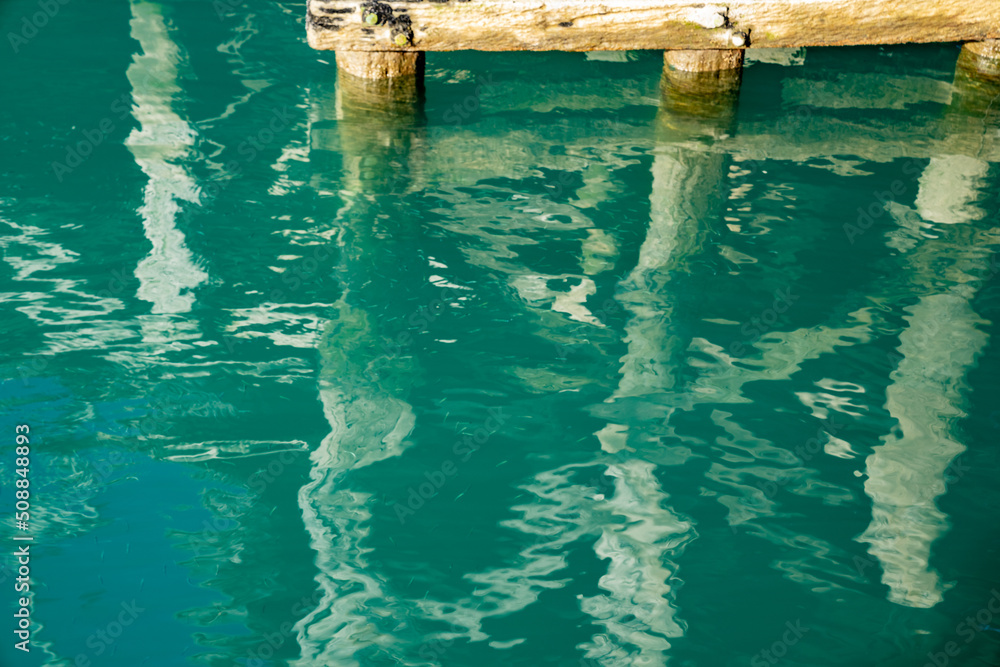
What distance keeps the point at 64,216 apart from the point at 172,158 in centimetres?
92

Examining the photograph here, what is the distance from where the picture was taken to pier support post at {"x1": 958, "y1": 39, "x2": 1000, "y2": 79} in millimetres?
6945

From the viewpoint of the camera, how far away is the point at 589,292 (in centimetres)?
450

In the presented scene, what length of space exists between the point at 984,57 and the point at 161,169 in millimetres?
6112

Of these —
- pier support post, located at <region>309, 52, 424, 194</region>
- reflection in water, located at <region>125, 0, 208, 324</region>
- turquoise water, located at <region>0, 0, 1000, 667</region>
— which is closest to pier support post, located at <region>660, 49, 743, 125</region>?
turquoise water, located at <region>0, 0, 1000, 667</region>

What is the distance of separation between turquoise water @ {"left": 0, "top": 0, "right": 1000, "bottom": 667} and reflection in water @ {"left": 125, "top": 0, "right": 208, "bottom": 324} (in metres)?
0.03

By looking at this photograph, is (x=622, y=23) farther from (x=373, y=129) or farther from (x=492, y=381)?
(x=492, y=381)

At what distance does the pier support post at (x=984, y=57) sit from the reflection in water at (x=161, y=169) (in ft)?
19.3

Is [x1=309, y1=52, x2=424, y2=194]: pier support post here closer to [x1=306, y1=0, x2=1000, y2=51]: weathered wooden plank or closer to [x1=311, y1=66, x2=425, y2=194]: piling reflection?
[x1=311, y1=66, x2=425, y2=194]: piling reflection

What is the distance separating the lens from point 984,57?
22.9 ft

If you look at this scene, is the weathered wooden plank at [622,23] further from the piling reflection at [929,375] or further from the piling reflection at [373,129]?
the piling reflection at [929,375]

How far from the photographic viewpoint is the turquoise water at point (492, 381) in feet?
9.53

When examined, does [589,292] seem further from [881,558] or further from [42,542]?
[42,542]

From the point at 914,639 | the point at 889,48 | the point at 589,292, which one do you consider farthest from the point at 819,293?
the point at 889,48

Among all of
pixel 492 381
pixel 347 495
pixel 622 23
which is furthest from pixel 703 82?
pixel 347 495
